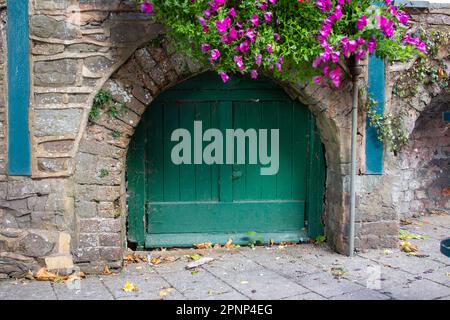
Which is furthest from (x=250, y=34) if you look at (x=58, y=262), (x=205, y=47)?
(x=58, y=262)

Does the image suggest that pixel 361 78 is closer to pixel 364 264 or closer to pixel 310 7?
pixel 310 7

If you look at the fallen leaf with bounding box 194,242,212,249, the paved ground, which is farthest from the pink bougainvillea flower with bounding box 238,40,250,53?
the fallen leaf with bounding box 194,242,212,249

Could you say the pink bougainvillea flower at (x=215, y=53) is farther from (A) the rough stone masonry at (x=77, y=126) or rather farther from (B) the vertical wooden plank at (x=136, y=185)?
(B) the vertical wooden plank at (x=136, y=185)

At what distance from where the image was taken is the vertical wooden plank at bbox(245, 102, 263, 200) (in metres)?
5.09

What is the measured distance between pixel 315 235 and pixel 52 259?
2.74 m

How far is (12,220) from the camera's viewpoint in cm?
410

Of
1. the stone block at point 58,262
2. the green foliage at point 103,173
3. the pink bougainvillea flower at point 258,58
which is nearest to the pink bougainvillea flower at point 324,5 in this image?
the pink bougainvillea flower at point 258,58

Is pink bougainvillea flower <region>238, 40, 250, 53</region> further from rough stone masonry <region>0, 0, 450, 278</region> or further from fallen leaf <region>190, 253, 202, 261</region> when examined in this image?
fallen leaf <region>190, 253, 202, 261</region>

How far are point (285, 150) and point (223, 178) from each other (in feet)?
2.45

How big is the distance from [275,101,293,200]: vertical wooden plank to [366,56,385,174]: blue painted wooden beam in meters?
0.85

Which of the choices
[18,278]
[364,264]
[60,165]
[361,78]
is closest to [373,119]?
[361,78]

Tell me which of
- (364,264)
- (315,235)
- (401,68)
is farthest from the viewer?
(315,235)

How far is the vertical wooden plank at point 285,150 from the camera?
16.9 feet

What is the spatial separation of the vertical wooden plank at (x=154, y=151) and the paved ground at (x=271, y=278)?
69 centimetres
